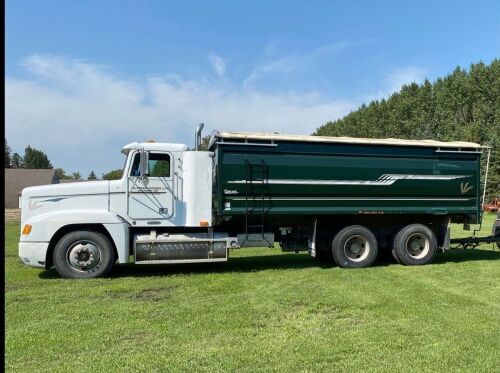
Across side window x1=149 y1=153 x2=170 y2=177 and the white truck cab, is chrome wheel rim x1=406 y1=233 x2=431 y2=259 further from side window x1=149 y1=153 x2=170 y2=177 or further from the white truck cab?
side window x1=149 y1=153 x2=170 y2=177

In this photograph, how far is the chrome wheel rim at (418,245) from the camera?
1161 cm

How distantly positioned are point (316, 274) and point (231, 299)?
3048 millimetres

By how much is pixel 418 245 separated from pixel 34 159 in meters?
136

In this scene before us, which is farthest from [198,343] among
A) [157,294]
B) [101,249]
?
[101,249]

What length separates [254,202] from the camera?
10.4 meters

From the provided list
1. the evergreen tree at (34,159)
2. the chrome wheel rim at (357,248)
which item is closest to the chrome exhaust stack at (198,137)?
the chrome wheel rim at (357,248)

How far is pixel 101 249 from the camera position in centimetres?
980

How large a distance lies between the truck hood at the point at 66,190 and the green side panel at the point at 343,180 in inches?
97.2

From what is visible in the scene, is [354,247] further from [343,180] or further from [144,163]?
[144,163]

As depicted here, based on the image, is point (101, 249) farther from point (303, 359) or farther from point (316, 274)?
point (303, 359)

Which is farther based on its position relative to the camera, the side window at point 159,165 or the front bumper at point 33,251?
the side window at point 159,165

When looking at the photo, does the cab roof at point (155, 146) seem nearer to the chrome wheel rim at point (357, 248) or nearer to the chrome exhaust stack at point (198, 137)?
the chrome exhaust stack at point (198, 137)

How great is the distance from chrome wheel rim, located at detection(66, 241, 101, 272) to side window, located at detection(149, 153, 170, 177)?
6.26 ft

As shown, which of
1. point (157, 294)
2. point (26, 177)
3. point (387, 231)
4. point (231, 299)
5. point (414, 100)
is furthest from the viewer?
point (414, 100)
